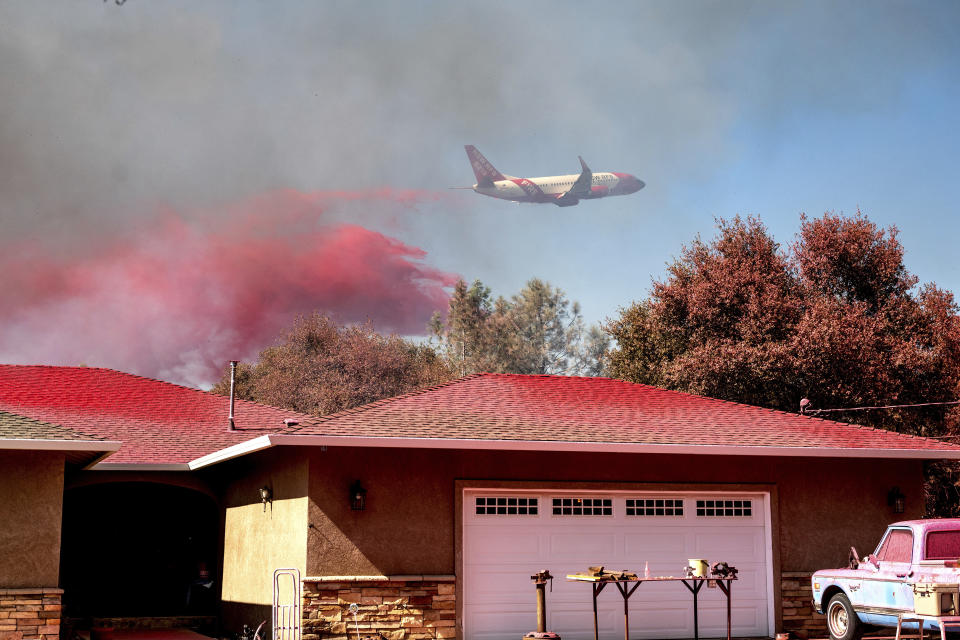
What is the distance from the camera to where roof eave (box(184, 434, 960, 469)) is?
12.8m

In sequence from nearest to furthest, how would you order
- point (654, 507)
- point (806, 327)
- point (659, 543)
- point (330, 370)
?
1. point (659, 543)
2. point (654, 507)
3. point (806, 327)
4. point (330, 370)

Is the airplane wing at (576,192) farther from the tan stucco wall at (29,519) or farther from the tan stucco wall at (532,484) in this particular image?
the tan stucco wall at (29,519)

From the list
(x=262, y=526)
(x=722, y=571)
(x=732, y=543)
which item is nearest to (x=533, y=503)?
(x=722, y=571)

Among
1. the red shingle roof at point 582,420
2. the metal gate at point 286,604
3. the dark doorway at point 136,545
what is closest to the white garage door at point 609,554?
the red shingle roof at point 582,420

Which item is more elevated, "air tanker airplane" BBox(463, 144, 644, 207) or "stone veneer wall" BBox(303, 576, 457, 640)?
"air tanker airplane" BBox(463, 144, 644, 207)

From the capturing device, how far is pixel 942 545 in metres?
12.0

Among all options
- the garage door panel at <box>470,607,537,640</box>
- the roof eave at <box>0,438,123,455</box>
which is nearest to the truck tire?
the garage door panel at <box>470,607,537,640</box>

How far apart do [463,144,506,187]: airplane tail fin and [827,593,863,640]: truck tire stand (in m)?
54.8

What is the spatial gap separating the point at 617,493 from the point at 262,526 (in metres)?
4.99

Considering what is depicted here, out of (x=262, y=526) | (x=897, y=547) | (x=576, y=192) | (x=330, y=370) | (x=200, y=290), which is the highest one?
(x=576, y=192)

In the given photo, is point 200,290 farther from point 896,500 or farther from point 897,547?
point 897,547

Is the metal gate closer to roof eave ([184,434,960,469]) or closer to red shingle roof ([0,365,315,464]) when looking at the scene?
roof eave ([184,434,960,469])

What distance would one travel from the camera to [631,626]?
14469 millimetres

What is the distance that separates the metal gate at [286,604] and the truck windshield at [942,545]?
7242mm
